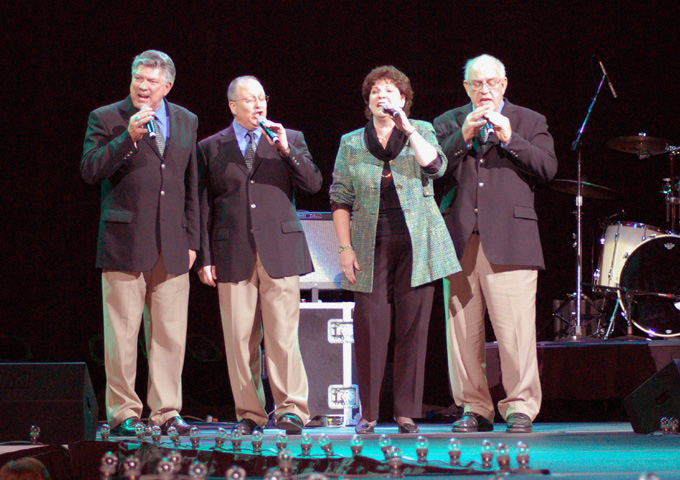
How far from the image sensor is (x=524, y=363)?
12.3 feet

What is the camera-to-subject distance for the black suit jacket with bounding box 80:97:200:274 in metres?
3.75

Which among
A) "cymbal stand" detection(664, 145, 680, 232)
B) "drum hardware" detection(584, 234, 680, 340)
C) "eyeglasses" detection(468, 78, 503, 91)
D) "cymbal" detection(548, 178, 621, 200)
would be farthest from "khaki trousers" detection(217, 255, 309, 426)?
"cymbal stand" detection(664, 145, 680, 232)

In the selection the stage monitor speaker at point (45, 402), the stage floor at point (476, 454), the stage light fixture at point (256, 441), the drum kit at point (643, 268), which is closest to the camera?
the stage floor at point (476, 454)

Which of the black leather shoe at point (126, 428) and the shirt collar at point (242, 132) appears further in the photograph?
the shirt collar at point (242, 132)

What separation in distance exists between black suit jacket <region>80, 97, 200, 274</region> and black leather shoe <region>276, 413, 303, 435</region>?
0.77 metres

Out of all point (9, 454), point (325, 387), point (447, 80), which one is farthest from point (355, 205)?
point (447, 80)

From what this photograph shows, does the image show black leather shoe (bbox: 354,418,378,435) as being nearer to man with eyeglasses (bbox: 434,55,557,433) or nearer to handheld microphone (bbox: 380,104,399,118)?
man with eyeglasses (bbox: 434,55,557,433)

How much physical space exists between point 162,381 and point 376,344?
943mm

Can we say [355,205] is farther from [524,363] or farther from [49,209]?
[49,209]

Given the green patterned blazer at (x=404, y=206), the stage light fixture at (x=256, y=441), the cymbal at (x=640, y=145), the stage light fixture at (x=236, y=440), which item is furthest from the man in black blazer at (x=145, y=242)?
the cymbal at (x=640, y=145)

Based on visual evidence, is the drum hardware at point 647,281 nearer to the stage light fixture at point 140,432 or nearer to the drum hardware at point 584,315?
the drum hardware at point 584,315

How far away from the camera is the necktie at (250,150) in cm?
391

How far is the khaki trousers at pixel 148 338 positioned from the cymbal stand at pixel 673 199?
3652 millimetres

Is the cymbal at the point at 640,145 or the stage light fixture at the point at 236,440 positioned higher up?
the cymbal at the point at 640,145
